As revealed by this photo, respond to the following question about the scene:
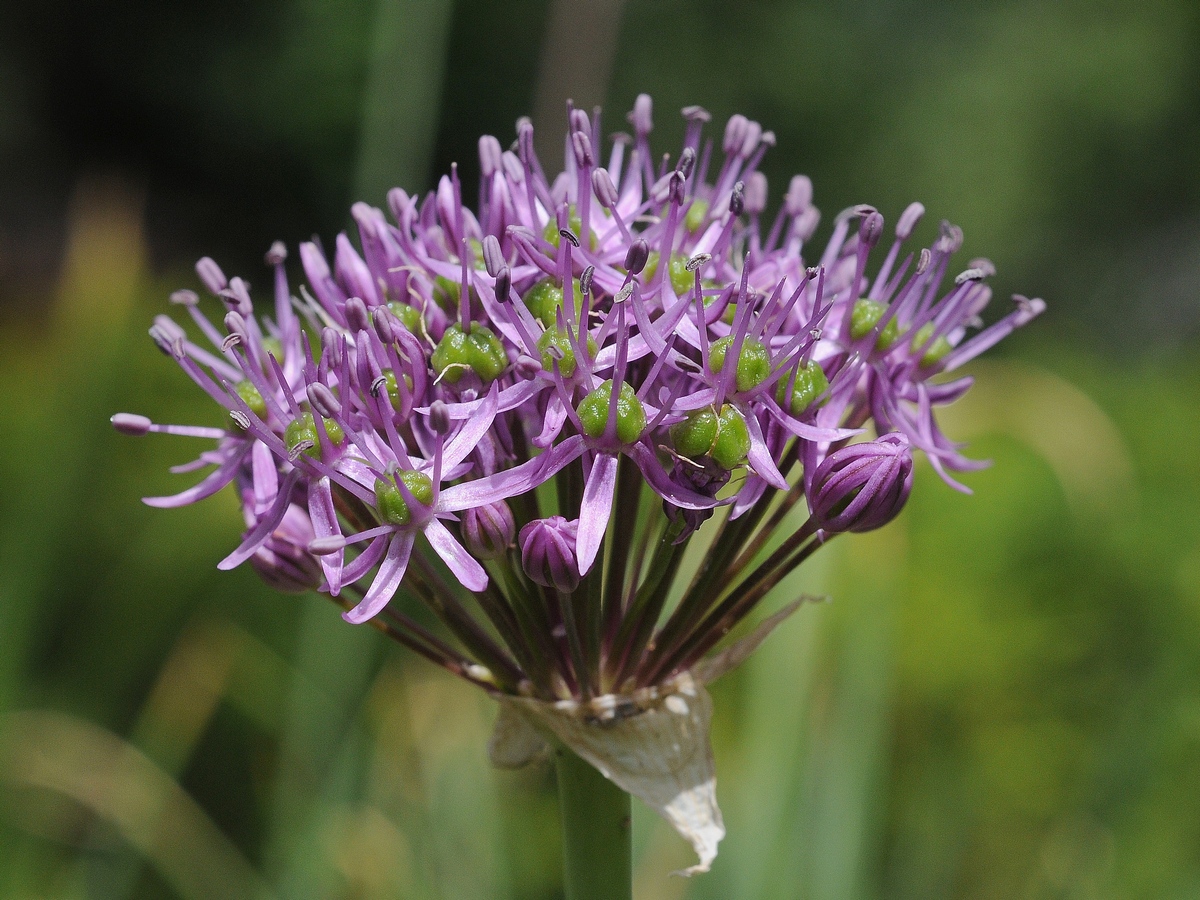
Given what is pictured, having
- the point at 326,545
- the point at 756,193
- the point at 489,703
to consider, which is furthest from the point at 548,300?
the point at 489,703

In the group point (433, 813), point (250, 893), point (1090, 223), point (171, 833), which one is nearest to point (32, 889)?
point (171, 833)

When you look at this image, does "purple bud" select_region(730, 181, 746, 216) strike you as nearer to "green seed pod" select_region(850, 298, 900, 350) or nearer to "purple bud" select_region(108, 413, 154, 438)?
"green seed pod" select_region(850, 298, 900, 350)

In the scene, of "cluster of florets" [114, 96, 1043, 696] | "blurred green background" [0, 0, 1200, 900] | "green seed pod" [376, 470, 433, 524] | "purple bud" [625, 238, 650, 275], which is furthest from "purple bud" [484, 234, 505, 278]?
"blurred green background" [0, 0, 1200, 900]

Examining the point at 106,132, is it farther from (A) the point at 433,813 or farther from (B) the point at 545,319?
(B) the point at 545,319

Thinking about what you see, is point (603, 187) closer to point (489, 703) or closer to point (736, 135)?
point (736, 135)

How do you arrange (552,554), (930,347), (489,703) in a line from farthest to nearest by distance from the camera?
(489,703) → (930,347) → (552,554)

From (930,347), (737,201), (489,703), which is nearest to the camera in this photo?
(737,201)

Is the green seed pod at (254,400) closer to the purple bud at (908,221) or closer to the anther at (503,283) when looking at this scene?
the anther at (503,283)

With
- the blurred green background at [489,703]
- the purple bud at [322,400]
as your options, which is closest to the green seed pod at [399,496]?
the purple bud at [322,400]
